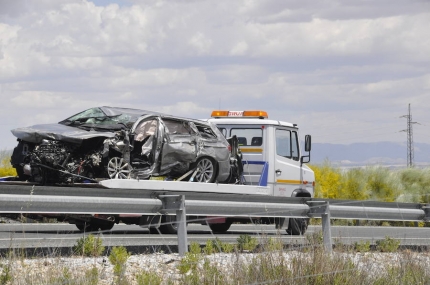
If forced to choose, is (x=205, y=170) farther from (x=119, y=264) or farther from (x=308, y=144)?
(x=119, y=264)

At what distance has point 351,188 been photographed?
105 feet

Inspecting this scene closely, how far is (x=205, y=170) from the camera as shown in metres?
16.9

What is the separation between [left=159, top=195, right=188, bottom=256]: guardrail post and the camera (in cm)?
1002

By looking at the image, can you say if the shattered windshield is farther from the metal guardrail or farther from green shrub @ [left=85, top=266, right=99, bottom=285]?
green shrub @ [left=85, top=266, right=99, bottom=285]

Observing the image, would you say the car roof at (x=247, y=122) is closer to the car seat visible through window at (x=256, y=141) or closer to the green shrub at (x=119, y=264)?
the car seat visible through window at (x=256, y=141)

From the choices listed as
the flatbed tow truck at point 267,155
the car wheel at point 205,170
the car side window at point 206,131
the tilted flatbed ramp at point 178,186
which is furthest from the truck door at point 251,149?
the car wheel at point 205,170

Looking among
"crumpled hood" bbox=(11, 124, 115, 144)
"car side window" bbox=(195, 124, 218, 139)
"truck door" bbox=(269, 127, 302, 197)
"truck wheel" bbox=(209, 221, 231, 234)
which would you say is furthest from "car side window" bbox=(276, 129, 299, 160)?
"crumpled hood" bbox=(11, 124, 115, 144)

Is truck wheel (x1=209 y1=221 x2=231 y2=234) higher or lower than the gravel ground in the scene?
lower

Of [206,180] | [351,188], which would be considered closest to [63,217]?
[206,180]

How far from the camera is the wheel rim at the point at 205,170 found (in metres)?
16.8

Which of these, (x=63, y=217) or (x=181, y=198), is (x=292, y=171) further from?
(x=181, y=198)

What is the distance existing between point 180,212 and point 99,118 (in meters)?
6.08

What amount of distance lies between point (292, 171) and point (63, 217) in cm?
596

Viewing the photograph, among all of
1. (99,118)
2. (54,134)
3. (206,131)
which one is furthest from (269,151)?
(54,134)
